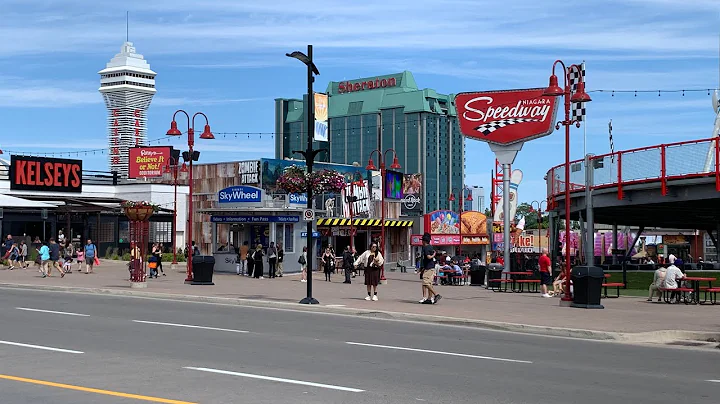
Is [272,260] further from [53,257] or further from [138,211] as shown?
[53,257]

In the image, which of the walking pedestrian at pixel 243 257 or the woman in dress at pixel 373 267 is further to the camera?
the walking pedestrian at pixel 243 257

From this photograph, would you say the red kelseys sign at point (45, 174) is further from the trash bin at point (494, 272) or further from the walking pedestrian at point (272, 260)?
the trash bin at point (494, 272)

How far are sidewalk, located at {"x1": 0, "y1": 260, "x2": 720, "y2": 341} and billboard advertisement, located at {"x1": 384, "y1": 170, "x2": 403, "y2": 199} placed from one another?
116 ft

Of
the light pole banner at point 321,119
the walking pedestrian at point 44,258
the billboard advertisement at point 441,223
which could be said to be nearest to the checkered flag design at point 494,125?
the light pole banner at point 321,119

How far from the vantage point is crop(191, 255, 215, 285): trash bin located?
1303 inches

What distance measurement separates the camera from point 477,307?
2447cm

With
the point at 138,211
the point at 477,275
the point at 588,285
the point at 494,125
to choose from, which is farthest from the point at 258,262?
the point at 588,285

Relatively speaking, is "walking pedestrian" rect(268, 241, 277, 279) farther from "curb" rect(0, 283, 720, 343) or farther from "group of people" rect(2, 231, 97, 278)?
"curb" rect(0, 283, 720, 343)

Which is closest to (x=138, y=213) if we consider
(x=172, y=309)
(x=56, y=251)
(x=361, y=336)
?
(x=56, y=251)

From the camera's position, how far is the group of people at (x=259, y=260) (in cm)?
3969

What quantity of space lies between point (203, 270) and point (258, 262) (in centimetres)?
645

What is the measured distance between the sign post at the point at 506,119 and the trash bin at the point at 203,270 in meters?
12.8

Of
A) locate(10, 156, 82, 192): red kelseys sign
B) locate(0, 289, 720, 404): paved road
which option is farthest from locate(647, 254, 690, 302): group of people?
locate(10, 156, 82, 192): red kelseys sign

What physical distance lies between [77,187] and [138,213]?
143 ft
